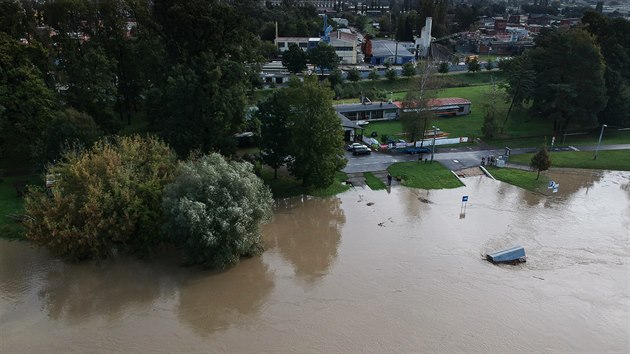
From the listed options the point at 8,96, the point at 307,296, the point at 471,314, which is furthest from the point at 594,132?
the point at 8,96

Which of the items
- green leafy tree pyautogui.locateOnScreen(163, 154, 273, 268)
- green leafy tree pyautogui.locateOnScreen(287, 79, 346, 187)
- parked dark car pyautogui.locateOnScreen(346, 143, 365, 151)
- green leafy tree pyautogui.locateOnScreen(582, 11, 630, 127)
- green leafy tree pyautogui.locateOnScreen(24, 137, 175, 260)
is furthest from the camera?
green leafy tree pyautogui.locateOnScreen(582, 11, 630, 127)

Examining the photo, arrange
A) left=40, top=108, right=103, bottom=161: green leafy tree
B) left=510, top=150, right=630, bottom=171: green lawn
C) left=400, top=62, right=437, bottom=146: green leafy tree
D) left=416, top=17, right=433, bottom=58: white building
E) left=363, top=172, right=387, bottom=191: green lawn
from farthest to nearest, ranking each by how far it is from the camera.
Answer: left=416, top=17, right=433, bottom=58: white building → left=400, top=62, right=437, bottom=146: green leafy tree → left=510, top=150, right=630, bottom=171: green lawn → left=363, top=172, right=387, bottom=191: green lawn → left=40, top=108, right=103, bottom=161: green leafy tree

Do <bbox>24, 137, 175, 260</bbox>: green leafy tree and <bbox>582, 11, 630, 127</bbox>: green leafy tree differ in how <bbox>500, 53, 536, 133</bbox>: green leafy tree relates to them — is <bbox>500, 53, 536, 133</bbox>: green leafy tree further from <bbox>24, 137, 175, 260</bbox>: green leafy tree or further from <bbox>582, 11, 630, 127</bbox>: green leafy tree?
<bbox>24, 137, 175, 260</bbox>: green leafy tree

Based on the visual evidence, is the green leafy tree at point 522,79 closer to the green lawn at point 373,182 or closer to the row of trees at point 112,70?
the green lawn at point 373,182

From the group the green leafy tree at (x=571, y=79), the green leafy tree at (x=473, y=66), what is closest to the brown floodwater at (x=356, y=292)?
the green leafy tree at (x=571, y=79)

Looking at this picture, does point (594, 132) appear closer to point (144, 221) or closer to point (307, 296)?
point (307, 296)

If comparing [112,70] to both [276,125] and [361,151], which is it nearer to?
[276,125]

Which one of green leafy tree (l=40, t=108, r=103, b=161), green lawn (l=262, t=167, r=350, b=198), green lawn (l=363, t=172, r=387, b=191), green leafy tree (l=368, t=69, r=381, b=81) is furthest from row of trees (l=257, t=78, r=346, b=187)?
green leafy tree (l=368, t=69, r=381, b=81)

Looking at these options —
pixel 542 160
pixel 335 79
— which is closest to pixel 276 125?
pixel 542 160
